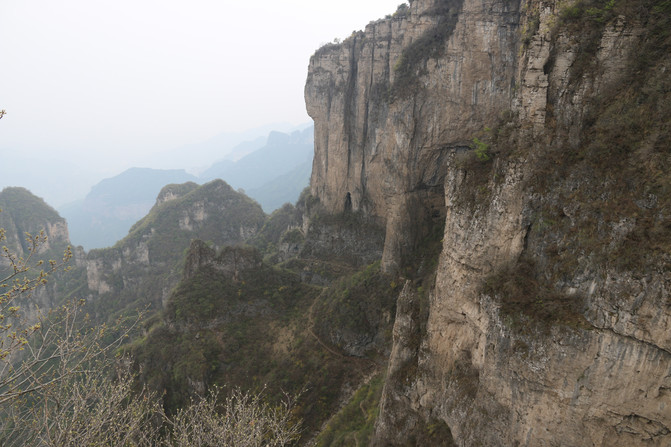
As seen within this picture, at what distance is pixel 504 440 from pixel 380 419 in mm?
6355

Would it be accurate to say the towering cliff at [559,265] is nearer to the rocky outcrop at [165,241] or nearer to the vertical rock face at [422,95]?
the vertical rock face at [422,95]

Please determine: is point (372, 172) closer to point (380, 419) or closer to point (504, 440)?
point (380, 419)

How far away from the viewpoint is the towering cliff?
8.76 metres

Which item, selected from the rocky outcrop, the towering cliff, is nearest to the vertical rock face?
the towering cliff

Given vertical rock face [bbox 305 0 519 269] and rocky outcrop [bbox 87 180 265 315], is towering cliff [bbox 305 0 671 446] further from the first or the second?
rocky outcrop [bbox 87 180 265 315]

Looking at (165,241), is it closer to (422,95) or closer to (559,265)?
(422,95)

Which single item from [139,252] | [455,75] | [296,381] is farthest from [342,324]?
[139,252]

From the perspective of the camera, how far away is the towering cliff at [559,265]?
8.76m

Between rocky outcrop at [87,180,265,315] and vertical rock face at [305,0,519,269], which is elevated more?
vertical rock face at [305,0,519,269]

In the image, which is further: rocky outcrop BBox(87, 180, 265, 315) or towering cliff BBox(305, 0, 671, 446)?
rocky outcrop BBox(87, 180, 265, 315)

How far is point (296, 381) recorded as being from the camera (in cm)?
2441

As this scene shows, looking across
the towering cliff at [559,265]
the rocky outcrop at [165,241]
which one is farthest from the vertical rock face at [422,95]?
the rocky outcrop at [165,241]

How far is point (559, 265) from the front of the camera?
10.3 m

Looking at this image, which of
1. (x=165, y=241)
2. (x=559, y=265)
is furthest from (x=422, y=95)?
(x=165, y=241)
